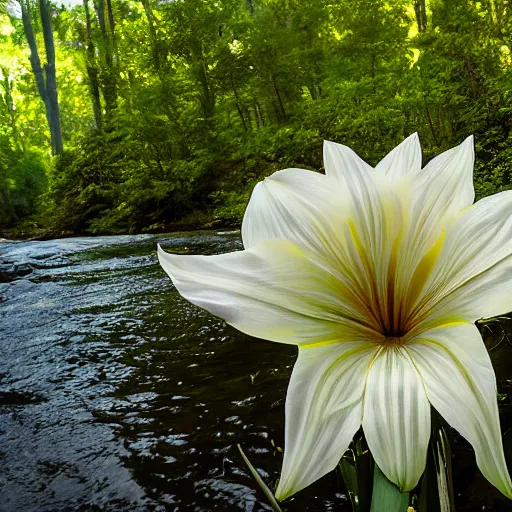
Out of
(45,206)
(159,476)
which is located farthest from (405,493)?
(45,206)

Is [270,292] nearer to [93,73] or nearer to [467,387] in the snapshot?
[467,387]

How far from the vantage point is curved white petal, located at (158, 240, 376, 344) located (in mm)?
276

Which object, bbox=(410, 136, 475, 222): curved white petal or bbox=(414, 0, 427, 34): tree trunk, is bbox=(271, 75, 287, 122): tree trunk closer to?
bbox=(414, 0, 427, 34): tree trunk

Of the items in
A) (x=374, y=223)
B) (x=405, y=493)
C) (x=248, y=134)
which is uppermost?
(x=248, y=134)

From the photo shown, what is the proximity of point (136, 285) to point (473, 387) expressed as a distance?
333 cm

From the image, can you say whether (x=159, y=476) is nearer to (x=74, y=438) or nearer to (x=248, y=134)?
(x=74, y=438)

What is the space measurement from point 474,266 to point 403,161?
0.11 m

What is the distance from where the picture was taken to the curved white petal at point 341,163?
1.12 feet

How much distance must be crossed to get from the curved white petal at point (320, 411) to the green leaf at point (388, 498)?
24 mm

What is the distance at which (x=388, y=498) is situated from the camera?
227 mm

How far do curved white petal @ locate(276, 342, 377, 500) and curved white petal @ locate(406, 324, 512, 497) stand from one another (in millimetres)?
37

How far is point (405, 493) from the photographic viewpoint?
8.8 inches

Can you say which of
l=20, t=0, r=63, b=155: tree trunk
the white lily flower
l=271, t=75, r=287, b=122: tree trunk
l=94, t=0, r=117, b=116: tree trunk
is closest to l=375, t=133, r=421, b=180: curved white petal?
the white lily flower

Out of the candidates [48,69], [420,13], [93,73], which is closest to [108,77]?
[93,73]
